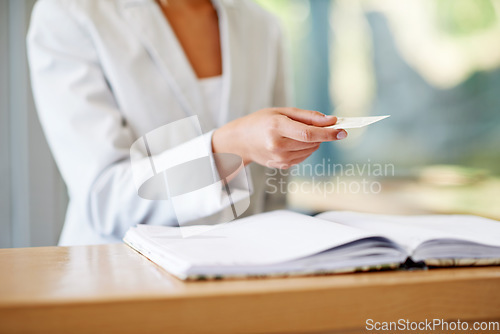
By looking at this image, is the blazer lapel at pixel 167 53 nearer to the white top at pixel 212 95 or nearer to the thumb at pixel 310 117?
the white top at pixel 212 95

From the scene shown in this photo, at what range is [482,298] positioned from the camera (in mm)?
432

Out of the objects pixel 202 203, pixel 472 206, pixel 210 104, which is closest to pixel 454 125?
pixel 472 206

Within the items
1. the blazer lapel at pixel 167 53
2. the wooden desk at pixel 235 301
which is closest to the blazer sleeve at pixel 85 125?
the blazer lapel at pixel 167 53

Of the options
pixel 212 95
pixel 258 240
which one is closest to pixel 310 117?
pixel 258 240

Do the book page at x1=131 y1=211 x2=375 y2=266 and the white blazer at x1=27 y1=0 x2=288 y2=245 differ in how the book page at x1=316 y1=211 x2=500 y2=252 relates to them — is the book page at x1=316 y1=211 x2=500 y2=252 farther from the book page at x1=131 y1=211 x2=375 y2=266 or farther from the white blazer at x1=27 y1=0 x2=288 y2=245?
the white blazer at x1=27 y1=0 x2=288 y2=245

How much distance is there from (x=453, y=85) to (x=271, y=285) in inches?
130

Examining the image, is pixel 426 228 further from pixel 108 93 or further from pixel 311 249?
pixel 108 93

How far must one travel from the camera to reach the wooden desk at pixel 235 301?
373 millimetres

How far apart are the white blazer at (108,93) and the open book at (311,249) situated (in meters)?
0.37

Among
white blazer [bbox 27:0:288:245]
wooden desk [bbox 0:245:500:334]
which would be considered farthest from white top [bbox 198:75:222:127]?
wooden desk [bbox 0:245:500:334]

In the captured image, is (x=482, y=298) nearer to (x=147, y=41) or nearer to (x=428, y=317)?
(x=428, y=317)

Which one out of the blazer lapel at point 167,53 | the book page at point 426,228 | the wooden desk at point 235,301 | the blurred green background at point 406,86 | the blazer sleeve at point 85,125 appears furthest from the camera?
the blurred green background at point 406,86

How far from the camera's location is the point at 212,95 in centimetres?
113

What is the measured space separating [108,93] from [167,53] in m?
0.16
